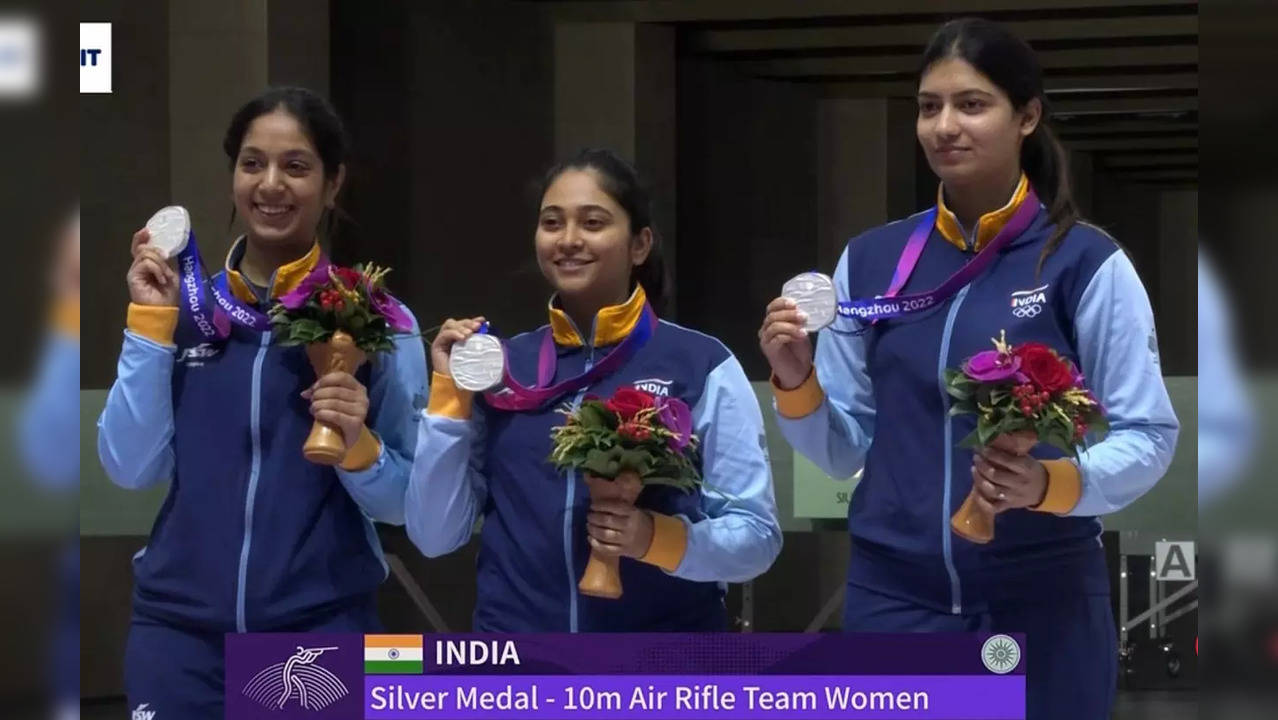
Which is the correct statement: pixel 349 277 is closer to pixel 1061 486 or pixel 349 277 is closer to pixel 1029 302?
pixel 1029 302

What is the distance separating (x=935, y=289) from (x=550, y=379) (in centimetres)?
69

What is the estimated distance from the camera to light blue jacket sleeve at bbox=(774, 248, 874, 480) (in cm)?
295

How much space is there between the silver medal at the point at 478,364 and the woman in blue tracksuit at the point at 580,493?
0.04m

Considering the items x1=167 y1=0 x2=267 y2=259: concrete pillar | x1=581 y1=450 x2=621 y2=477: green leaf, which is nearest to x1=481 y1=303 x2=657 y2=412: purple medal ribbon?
x1=581 y1=450 x2=621 y2=477: green leaf

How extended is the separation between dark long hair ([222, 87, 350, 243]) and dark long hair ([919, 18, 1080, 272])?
1.05m

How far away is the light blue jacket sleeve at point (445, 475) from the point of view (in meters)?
3.05

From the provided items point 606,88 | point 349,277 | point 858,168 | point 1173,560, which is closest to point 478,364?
point 349,277

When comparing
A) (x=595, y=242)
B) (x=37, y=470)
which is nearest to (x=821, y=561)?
(x=595, y=242)

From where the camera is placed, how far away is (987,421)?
2611 mm

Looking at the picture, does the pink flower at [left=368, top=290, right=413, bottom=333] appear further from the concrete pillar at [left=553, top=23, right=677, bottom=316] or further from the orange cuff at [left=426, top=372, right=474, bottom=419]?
the concrete pillar at [left=553, top=23, right=677, bottom=316]

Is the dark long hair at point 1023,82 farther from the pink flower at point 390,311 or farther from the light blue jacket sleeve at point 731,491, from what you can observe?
the pink flower at point 390,311

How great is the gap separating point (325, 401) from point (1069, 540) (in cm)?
118

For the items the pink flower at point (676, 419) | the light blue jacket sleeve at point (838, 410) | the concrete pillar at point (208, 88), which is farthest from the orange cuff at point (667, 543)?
the concrete pillar at point (208, 88)

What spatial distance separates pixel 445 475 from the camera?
307cm
